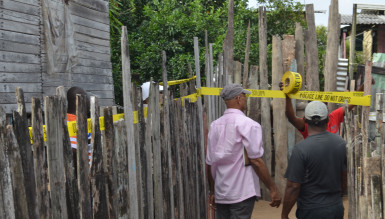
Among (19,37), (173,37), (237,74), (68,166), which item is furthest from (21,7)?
(173,37)

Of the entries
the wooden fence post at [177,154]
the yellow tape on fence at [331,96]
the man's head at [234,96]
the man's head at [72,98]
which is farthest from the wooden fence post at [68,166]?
the yellow tape on fence at [331,96]

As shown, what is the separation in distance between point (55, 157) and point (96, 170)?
1.23 ft

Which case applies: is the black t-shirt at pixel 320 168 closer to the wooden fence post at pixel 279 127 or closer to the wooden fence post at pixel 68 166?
the wooden fence post at pixel 68 166

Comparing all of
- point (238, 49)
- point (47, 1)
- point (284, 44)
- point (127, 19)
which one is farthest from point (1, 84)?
point (127, 19)

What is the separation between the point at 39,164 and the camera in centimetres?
227

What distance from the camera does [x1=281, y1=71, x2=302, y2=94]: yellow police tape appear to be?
505cm

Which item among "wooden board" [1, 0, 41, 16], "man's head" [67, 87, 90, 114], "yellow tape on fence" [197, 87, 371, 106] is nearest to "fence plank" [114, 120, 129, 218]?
"man's head" [67, 87, 90, 114]

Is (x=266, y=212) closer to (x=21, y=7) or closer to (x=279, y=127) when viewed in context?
(x=279, y=127)

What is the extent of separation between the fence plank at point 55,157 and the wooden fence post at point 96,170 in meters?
0.29

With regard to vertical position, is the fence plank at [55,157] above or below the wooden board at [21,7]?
below

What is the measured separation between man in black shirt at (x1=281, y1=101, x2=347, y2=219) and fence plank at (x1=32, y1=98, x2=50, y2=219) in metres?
2.23

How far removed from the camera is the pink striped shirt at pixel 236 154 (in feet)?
13.6

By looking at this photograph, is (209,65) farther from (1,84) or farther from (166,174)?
(1,84)

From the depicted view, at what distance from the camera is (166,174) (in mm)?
4082
